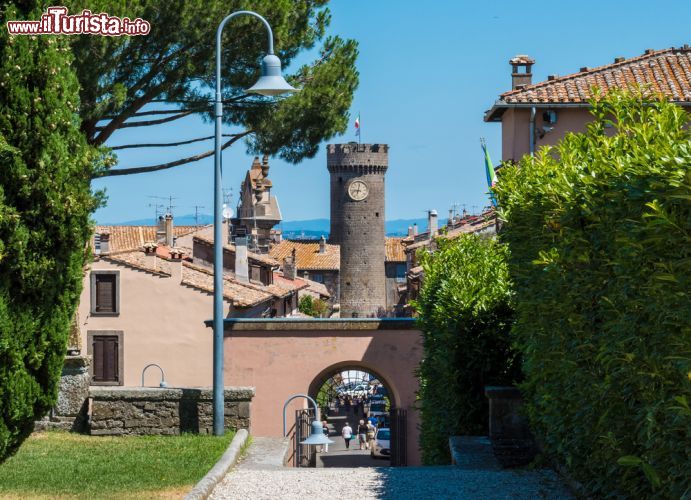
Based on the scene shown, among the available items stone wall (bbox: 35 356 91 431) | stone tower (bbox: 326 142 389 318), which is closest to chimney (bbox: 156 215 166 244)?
stone tower (bbox: 326 142 389 318)

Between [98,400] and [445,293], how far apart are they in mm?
5267

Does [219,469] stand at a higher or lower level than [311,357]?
lower

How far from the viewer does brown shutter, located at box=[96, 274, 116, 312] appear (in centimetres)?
3662

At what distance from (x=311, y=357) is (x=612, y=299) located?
16369 mm

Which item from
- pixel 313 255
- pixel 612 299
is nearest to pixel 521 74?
pixel 612 299

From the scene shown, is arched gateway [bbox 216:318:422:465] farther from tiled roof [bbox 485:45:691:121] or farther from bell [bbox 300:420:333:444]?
tiled roof [bbox 485:45:691:121]

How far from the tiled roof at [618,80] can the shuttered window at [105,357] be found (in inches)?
650

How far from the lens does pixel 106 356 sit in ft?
121

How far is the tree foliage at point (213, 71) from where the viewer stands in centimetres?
1736

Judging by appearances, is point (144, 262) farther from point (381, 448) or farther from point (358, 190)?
point (358, 190)

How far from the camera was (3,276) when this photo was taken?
30.2 feet

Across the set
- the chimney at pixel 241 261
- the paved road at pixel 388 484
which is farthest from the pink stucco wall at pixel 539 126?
the chimney at pixel 241 261

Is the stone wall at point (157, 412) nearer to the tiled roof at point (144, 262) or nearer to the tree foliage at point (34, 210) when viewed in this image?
the tree foliage at point (34, 210)

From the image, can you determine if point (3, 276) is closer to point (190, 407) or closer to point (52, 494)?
point (52, 494)
